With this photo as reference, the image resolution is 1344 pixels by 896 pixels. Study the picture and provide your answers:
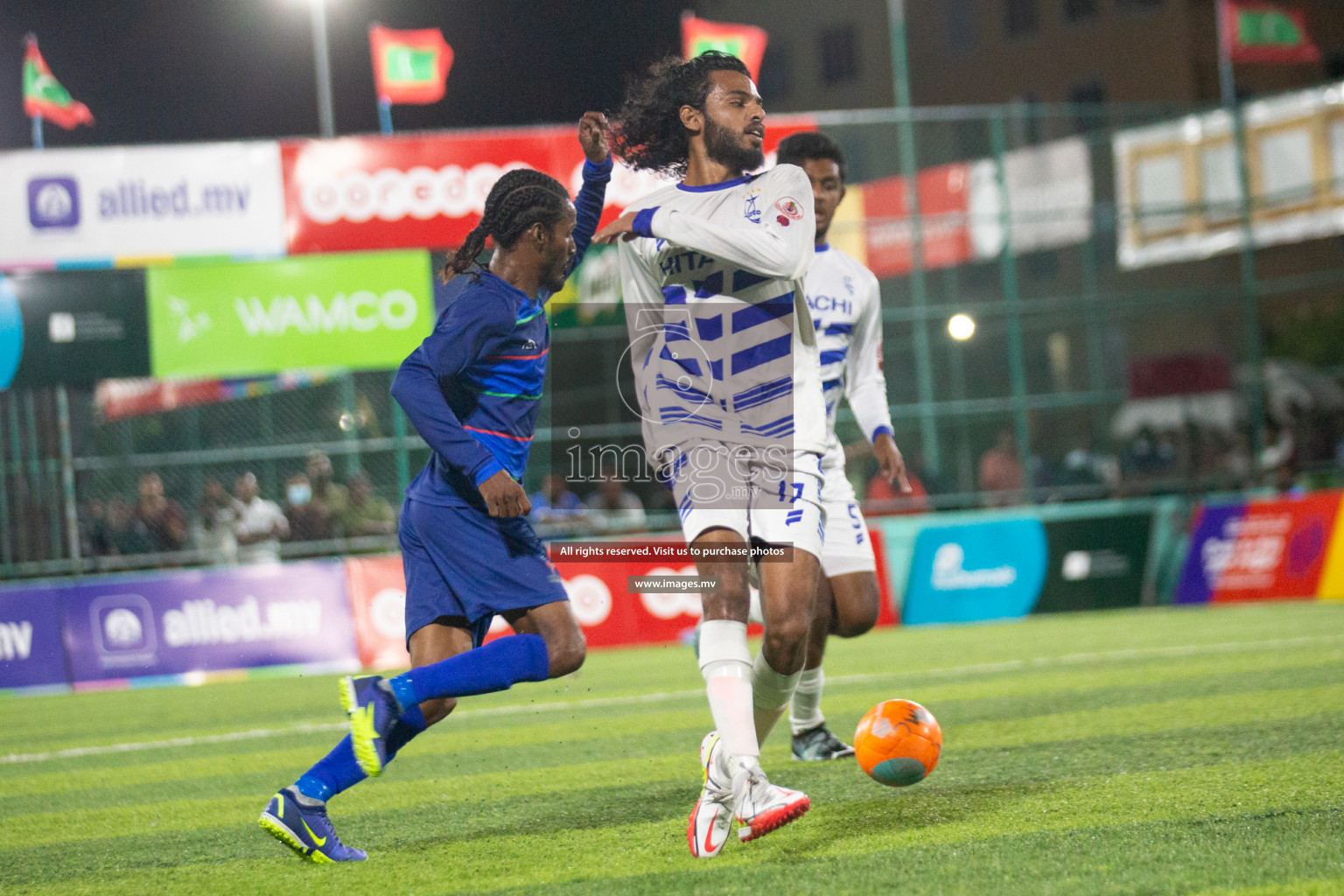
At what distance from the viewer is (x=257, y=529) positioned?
1534cm

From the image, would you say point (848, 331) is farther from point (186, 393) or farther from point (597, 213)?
point (186, 393)

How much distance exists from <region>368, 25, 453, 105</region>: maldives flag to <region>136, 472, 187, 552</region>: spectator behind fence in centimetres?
637

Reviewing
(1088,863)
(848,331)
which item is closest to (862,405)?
(848,331)

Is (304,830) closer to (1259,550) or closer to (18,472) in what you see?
(18,472)

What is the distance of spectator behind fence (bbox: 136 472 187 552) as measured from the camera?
49.0ft

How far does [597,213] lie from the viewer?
4660mm

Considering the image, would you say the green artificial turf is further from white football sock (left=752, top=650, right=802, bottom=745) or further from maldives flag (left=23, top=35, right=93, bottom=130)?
maldives flag (left=23, top=35, right=93, bottom=130)

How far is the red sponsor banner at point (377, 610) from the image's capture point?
1342cm

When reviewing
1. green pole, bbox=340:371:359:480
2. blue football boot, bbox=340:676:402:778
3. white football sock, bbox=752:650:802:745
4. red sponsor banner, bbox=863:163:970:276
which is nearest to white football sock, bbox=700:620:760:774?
white football sock, bbox=752:650:802:745

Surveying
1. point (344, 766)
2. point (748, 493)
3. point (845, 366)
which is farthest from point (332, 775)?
point (845, 366)

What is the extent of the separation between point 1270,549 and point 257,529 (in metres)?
11.0

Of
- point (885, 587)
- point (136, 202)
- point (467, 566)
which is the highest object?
point (136, 202)

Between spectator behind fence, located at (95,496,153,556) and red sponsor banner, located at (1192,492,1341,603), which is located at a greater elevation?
spectator behind fence, located at (95,496,153,556)

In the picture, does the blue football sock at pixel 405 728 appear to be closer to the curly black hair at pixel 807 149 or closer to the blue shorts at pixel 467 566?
the blue shorts at pixel 467 566
